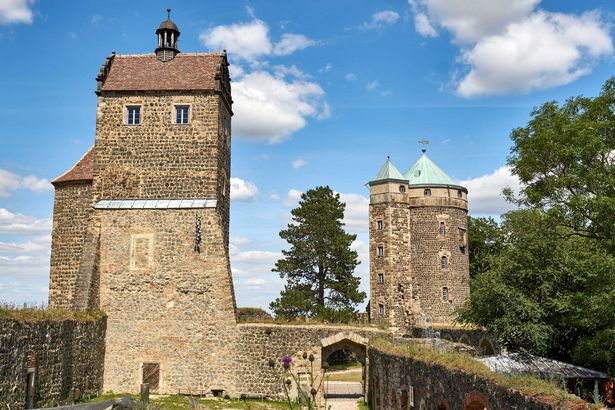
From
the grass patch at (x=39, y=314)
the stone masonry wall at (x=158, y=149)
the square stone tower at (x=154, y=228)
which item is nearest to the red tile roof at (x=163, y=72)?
the square stone tower at (x=154, y=228)

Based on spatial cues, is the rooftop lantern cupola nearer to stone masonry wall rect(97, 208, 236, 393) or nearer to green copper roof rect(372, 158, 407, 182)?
stone masonry wall rect(97, 208, 236, 393)

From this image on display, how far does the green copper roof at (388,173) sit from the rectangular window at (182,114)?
2152 centimetres

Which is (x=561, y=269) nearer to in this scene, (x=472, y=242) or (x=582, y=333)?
(x=582, y=333)

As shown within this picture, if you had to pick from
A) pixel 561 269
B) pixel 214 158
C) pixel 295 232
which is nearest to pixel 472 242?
pixel 295 232

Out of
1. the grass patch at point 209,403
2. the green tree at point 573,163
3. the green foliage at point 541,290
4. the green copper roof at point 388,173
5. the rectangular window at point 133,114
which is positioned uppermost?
the green copper roof at point 388,173

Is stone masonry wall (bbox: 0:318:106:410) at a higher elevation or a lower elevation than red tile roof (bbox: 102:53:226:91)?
lower

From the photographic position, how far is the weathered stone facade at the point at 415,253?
41.9 metres

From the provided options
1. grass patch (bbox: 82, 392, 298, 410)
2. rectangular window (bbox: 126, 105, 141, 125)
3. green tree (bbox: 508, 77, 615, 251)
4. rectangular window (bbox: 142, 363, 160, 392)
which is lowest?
grass patch (bbox: 82, 392, 298, 410)

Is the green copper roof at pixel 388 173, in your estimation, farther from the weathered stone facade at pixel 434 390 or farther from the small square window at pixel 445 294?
the weathered stone facade at pixel 434 390

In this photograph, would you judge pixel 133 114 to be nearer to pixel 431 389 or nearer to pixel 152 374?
pixel 152 374

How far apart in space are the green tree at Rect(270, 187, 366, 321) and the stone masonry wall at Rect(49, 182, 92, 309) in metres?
16.2

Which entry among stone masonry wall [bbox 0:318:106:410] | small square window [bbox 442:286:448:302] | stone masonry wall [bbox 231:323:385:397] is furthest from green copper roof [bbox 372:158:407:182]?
stone masonry wall [bbox 0:318:106:410]

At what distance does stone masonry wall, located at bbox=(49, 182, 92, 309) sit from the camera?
81.0 feet

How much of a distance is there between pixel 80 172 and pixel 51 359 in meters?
9.90
